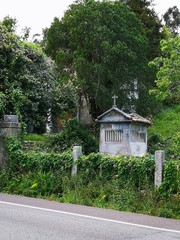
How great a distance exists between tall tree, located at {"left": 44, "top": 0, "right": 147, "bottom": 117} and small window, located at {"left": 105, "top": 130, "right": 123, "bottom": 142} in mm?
8077

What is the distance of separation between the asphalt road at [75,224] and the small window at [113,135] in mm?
7909

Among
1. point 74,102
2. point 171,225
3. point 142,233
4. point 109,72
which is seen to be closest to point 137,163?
point 171,225

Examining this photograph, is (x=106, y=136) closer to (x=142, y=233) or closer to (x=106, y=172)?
(x=106, y=172)

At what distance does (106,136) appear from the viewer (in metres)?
20.5

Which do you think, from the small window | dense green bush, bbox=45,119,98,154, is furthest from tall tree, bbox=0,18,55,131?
the small window

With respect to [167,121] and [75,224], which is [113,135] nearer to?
[75,224]

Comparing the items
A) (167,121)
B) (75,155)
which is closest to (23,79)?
(75,155)

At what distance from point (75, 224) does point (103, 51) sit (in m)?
20.3

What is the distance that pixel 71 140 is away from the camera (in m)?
22.0

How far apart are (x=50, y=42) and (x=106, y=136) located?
12.0 m

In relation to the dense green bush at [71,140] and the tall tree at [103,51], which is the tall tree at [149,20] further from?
the dense green bush at [71,140]

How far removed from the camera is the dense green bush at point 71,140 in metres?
21.2

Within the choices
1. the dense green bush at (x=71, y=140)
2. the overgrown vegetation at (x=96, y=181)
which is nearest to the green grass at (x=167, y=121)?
the dense green bush at (x=71, y=140)

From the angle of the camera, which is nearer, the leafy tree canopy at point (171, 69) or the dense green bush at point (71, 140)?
the leafy tree canopy at point (171, 69)
